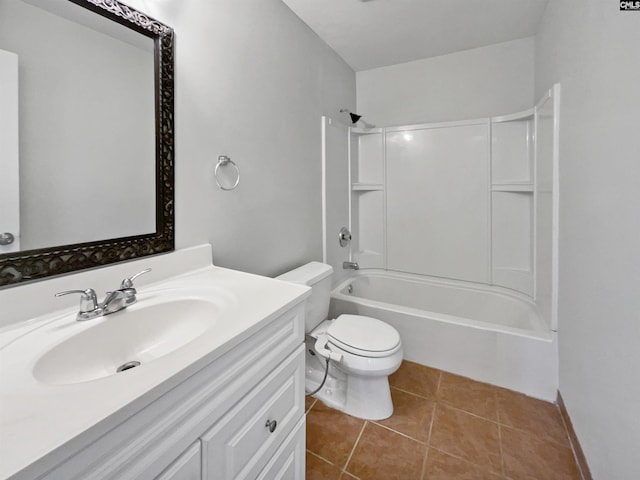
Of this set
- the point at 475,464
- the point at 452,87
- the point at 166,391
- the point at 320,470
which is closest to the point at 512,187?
the point at 452,87

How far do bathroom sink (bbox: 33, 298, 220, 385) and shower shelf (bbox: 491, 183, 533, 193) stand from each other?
2.29m

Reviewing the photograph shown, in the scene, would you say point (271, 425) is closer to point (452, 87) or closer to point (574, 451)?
point (574, 451)

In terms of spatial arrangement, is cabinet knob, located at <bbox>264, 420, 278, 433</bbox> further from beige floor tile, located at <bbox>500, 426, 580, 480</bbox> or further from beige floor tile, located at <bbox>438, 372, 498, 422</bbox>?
beige floor tile, located at <bbox>438, 372, 498, 422</bbox>

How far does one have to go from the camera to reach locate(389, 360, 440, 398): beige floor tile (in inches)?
71.0

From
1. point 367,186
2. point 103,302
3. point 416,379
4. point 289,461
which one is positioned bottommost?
point 416,379

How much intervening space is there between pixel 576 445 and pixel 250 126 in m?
2.19

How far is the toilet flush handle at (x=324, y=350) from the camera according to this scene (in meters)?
1.54

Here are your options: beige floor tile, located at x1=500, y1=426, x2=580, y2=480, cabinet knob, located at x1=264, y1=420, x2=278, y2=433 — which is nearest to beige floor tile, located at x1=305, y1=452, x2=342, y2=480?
cabinet knob, located at x1=264, y1=420, x2=278, y2=433

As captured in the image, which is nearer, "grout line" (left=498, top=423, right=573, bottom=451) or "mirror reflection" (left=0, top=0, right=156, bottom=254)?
"mirror reflection" (left=0, top=0, right=156, bottom=254)

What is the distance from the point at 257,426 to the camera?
0.81 metres

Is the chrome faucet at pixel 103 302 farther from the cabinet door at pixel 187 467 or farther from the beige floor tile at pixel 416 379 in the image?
the beige floor tile at pixel 416 379

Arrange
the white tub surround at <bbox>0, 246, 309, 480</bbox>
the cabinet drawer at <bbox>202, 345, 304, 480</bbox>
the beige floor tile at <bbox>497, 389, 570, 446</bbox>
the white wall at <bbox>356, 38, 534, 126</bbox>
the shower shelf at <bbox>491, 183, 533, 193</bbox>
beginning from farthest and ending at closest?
the white wall at <bbox>356, 38, 534, 126</bbox> < the shower shelf at <bbox>491, 183, 533, 193</bbox> < the beige floor tile at <bbox>497, 389, 570, 446</bbox> < the cabinet drawer at <bbox>202, 345, 304, 480</bbox> < the white tub surround at <bbox>0, 246, 309, 480</bbox>

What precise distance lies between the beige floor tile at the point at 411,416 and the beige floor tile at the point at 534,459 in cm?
35

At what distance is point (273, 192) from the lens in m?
1.76
